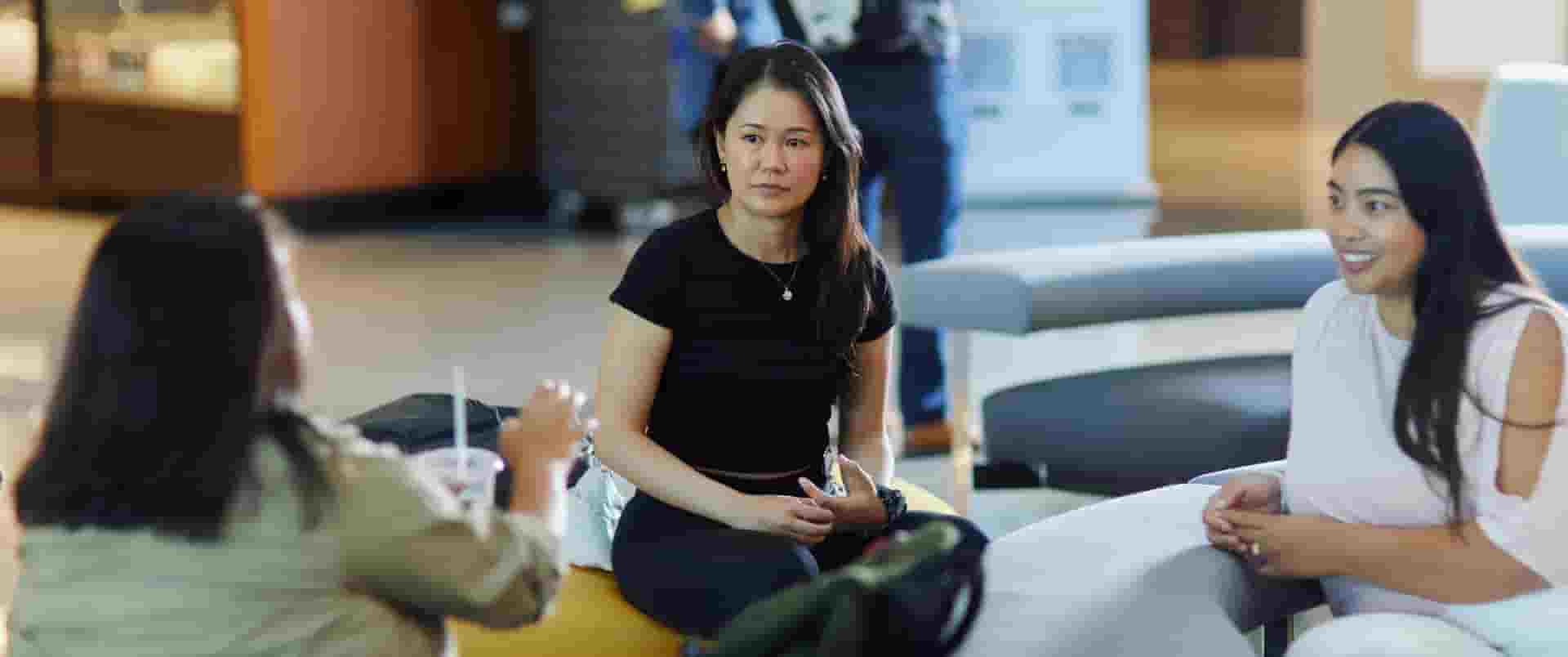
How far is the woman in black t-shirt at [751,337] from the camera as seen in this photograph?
2713 millimetres

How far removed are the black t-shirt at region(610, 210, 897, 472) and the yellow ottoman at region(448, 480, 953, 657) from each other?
0.73 feet

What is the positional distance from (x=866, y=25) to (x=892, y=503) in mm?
2144

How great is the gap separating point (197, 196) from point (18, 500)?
1.02ft

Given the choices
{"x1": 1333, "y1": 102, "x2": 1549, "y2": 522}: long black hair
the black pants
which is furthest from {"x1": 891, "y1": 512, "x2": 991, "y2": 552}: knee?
{"x1": 1333, "y1": 102, "x2": 1549, "y2": 522}: long black hair

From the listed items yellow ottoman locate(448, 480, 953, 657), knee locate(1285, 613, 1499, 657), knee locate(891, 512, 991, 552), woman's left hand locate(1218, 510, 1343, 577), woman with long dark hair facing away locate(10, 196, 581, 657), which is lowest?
yellow ottoman locate(448, 480, 953, 657)

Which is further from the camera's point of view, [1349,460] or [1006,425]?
[1006,425]

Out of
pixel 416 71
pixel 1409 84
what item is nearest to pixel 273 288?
pixel 1409 84

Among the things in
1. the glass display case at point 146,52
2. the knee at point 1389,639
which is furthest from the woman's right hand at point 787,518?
the glass display case at point 146,52

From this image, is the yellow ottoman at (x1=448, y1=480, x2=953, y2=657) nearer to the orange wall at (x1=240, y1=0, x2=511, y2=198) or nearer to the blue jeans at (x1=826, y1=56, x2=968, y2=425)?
the blue jeans at (x1=826, y1=56, x2=968, y2=425)

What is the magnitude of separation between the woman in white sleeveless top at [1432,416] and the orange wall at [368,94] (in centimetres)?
712

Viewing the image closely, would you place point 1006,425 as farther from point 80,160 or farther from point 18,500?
point 80,160

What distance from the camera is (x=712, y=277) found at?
2766 millimetres

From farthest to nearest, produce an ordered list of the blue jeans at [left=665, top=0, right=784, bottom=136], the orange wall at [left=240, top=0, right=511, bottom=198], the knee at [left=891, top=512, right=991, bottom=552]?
1. the orange wall at [left=240, top=0, right=511, bottom=198]
2. the blue jeans at [left=665, top=0, right=784, bottom=136]
3. the knee at [left=891, top=512, right=991, bottom=552]

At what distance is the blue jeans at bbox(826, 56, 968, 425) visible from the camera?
4.77m
